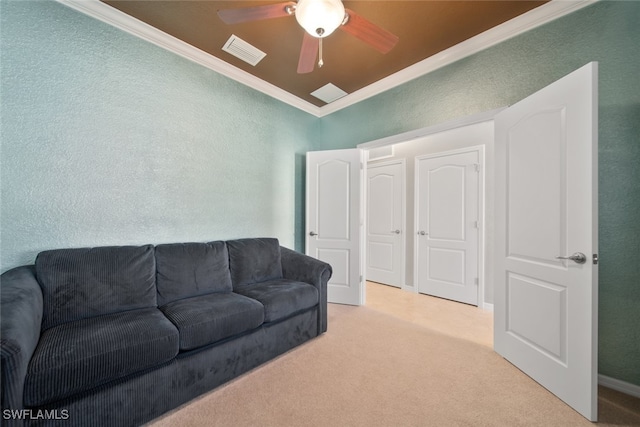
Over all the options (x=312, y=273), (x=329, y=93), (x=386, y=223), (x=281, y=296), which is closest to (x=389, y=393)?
(x=281, y=296)

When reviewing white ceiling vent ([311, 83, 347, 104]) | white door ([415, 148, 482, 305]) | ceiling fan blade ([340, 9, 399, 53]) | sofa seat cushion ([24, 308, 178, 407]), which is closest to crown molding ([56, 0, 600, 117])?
white ceiling vent ([311, 83, 347, 104])

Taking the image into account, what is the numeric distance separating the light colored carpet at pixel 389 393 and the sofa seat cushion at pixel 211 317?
0.36 metres

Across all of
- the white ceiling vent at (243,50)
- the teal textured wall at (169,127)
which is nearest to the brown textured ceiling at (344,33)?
the white ceiling vent at (243,50)

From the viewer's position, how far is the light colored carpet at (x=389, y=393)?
1381mm

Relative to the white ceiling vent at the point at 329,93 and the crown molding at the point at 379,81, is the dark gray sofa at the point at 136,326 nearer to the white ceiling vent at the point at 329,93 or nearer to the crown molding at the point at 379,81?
the crown molding at the point at 379,81

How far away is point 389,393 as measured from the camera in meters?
1.59

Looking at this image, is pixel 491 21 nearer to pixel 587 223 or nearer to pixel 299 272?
pixel 587 223

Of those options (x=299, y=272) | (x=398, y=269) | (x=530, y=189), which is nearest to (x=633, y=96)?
(x=530, y=189)

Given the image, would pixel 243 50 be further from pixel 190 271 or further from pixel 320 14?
pixel 190 271

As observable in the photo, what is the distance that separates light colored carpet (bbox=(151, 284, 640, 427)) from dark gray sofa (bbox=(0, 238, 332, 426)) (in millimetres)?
179

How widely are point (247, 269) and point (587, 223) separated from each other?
2.51 meters

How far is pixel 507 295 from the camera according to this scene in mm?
1956

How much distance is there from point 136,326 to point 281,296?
970 mm

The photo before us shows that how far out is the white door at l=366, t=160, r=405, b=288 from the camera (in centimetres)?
409
